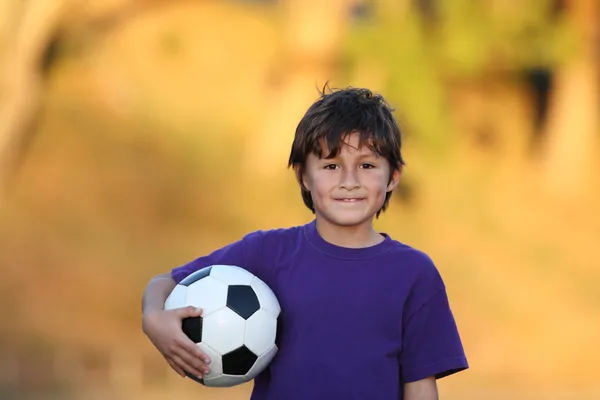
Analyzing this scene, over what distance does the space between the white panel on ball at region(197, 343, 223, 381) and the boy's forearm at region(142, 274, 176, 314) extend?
170 mm

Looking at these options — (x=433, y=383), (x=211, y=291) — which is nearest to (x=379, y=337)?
(x=433, y=383)

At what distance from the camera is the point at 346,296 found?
7.69 ft

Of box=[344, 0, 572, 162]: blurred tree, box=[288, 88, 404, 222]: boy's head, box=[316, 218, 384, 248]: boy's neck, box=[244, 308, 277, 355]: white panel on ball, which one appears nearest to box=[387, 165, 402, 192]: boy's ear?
box=[288, 88, 404, 222]: boy's head

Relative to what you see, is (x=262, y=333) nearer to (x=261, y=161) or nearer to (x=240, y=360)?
(x=240, y=360)

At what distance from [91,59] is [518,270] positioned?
314 centimetres

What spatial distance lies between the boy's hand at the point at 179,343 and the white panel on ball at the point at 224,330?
3cm

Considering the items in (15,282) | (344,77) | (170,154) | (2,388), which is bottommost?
(2,388)

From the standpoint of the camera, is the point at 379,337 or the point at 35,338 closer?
the point at 379,337

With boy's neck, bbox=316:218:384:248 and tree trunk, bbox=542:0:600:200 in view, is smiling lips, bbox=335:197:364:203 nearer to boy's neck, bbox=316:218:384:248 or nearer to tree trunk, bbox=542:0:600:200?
boy's neck, bbox=316:218:384:248

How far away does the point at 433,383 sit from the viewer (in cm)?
239

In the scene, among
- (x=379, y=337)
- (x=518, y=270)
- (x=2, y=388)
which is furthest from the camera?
(x=518, y=270)

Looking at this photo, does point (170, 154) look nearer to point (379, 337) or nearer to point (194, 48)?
point (194, 48)

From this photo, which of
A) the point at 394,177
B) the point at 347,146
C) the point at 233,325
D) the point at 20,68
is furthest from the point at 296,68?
the point at 233,325

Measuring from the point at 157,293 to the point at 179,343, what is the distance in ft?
0.69
